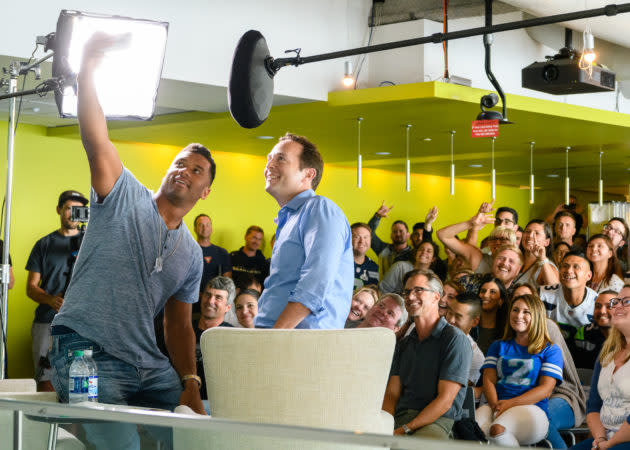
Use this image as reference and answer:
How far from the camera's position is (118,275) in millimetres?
2283

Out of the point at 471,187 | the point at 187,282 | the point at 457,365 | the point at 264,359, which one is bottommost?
the point at 457,365

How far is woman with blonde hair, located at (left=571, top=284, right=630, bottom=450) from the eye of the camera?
3898 millimetres

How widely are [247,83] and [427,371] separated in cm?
179

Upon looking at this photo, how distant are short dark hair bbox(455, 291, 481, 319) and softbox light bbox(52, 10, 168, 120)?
2418mm

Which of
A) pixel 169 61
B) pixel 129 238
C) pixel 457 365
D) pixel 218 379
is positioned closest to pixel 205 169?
pixel 129 238

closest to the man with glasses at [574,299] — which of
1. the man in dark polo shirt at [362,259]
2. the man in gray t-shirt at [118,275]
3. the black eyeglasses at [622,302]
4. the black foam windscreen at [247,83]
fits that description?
the black eyeglasses at [622,302]

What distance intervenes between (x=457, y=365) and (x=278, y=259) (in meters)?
1.93

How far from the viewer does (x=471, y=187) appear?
43.3 feet

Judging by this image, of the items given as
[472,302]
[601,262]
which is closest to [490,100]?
[601,262]

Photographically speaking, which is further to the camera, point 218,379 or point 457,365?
point 457,365

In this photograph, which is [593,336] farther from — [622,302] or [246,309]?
[246,309]

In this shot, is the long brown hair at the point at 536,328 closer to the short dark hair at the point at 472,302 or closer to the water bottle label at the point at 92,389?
the short dark hair at the point at 472,302

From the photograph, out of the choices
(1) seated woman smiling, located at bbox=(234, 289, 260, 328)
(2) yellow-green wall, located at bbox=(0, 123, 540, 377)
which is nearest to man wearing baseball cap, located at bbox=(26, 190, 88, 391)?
(2) yellow-green wall, located at bbox=(0, 123, 540, 377)

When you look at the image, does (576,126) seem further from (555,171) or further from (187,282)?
(187,282)
